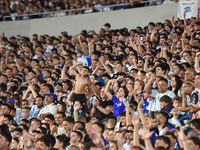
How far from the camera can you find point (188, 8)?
1325 centimetres

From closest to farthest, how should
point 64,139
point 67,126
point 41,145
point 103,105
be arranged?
point 41,145 → point 64,139 → point 67,126 → point 103,105

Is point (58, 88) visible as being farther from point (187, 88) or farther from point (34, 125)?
point (187, 88)

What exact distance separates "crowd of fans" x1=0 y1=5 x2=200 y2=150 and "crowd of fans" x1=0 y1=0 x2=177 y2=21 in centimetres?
232

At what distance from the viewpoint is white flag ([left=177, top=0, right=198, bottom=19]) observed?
43.0ft

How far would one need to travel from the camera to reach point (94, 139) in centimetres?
616

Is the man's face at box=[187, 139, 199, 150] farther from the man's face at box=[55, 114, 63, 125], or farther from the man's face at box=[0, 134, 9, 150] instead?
the man's face at box=[0, 134, 9, 150]

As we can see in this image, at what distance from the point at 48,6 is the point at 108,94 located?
9.41 m

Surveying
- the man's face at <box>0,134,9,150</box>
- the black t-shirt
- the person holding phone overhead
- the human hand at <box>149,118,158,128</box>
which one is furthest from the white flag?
the man's face at <box>0,134,9,150</box>

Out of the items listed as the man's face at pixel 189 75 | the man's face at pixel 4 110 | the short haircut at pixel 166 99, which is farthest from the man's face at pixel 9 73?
the short haircut at pixel 166 99

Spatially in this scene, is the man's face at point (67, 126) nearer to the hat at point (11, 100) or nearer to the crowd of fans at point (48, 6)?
the hat at point (11, 100)

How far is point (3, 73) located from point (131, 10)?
17.4 feet

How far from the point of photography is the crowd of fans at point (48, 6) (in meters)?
15.5

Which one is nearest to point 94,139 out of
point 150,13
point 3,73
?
point 3,73

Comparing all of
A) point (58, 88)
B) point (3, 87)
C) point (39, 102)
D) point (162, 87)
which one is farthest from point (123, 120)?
point (3, 87)
